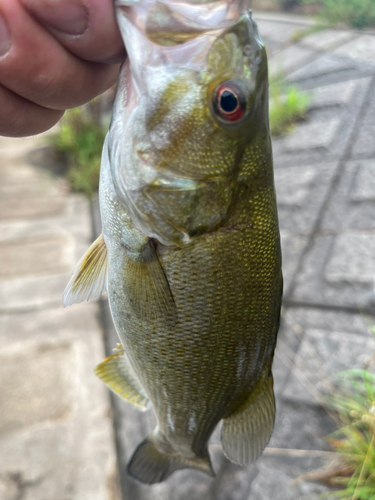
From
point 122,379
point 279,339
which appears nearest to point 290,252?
point 279,339

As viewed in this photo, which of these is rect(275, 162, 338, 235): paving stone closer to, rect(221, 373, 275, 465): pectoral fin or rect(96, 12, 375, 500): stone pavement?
rect(96, 12, 375, 500): stone pavement

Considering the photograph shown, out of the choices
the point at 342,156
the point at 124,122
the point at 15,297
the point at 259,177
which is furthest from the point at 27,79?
the point at 342,156

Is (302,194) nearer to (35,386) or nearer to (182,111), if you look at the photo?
(35,386)

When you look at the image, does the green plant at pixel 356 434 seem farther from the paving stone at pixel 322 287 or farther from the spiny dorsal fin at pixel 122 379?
the spiny dorsal fin at pixel 122 379

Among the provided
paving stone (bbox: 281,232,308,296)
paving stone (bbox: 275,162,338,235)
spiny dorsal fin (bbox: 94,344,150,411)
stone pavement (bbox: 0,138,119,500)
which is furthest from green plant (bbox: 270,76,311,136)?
spiny dorsal fin (bbox: 94,344,150,411)

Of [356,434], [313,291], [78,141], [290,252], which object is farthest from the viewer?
[78,141]

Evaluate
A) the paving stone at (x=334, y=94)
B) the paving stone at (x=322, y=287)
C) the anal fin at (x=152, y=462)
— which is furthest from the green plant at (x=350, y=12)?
the anal fin at (x=152, y=462)
